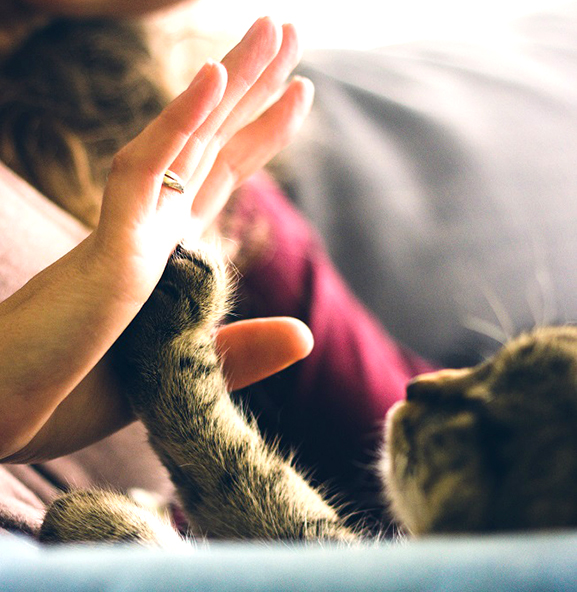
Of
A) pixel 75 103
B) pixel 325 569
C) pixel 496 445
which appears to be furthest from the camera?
pixel 75 103

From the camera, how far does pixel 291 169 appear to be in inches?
33.8

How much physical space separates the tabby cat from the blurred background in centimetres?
75

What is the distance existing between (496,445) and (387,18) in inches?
39.1

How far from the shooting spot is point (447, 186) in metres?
0.86

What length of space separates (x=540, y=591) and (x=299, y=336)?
0.30m

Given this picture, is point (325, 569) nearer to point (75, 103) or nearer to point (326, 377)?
point (326, 377)

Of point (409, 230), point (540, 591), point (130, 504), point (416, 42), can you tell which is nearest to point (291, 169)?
point (409, 230)

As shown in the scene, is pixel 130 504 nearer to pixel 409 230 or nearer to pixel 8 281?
pixel 8 281

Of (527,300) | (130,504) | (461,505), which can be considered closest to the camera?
(461,505)

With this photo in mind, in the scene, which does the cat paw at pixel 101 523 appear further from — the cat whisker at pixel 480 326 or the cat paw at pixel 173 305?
the cat whisker at pixel 480 326

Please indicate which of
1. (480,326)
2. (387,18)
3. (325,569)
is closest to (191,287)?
(325,569)

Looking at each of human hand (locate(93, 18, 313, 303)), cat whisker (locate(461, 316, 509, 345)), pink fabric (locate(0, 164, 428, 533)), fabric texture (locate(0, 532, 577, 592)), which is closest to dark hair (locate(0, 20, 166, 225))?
pink fabric (locate(0, 164, 428, 533))

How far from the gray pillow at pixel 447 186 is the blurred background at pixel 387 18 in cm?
11

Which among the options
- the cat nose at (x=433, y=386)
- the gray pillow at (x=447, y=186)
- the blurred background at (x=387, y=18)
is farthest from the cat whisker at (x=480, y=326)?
the blurred background at (x=387, y=18)
